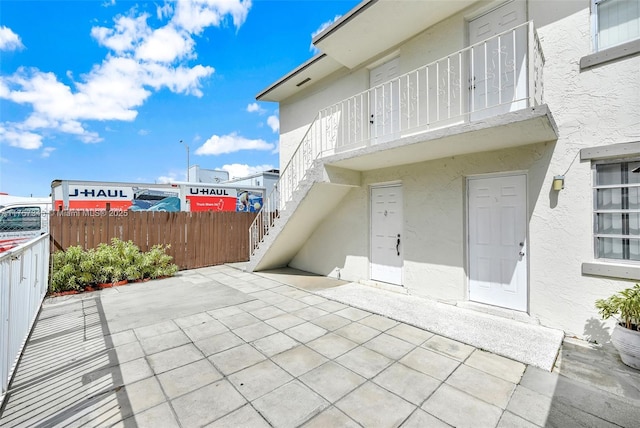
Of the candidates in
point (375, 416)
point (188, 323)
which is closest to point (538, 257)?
point (375, 416)

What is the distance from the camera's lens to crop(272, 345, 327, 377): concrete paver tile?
10.1 ft

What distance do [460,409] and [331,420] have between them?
1192 millimetres

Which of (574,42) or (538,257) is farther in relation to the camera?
(538,257)

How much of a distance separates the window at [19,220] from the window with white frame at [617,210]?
43.7 ft

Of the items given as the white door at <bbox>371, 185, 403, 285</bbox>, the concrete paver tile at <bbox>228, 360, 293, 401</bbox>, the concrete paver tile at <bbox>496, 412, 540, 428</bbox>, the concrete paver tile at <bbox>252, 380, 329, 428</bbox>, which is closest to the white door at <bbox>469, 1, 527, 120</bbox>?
the white door at <bbox>371, 185, 403, 285</bbox>

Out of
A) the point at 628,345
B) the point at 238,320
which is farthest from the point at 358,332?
the point at 628,345

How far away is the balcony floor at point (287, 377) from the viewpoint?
2.34 meters

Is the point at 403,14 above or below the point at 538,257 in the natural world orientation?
above

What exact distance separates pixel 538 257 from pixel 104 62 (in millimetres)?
11445

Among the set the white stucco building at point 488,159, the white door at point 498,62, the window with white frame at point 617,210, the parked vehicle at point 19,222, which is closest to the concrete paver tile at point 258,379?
the white stucco building at point 488,159

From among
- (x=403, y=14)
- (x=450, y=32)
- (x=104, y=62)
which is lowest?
(x=450, y=32)

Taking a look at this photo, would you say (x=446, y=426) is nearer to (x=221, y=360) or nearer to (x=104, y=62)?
(x=221, y=360)

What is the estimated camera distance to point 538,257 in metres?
4.21

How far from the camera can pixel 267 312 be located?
4.92m
